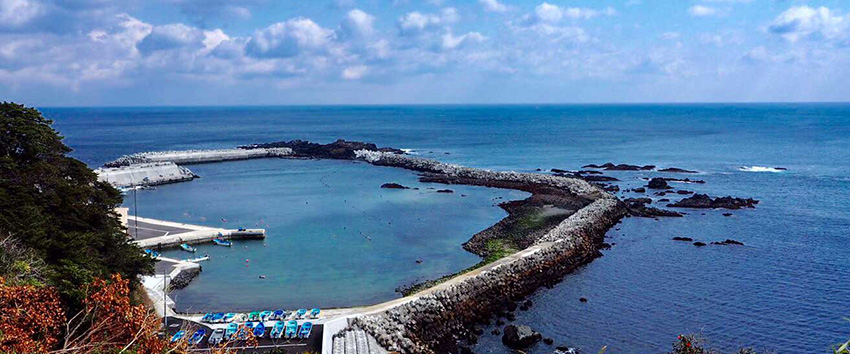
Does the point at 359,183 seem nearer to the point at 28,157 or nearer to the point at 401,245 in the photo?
the point at 401,245

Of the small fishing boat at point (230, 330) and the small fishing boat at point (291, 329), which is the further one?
the small fishing boat at point (230, 330)

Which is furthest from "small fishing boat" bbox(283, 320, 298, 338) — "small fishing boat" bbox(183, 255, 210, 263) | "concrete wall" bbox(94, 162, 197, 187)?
"concrete wall" bbox(94, 162, 197, 187)

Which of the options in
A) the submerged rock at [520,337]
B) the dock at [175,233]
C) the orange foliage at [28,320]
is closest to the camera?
the orange foliage at [28,320]

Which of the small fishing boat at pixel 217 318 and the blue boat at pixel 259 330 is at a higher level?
the blue boat at pixel 259 330

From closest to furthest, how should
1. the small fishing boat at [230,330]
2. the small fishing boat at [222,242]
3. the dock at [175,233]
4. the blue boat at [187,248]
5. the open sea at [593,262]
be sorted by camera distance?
the small fishing boat at [230,330], the open sea at [593,262], the blue boat at [187,248], the dock at [175,233], the small fishing boat at [222,242]

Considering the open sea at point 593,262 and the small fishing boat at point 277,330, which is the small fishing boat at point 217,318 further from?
the open sea at point 593,262

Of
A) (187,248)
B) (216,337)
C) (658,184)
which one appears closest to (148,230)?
(187,248)

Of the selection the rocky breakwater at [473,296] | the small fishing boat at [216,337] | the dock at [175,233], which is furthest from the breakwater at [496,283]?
the dock at [175,233]
